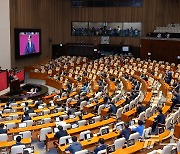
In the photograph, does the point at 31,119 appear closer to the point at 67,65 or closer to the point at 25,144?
the point at 25,144

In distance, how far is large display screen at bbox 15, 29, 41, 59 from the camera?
103 ft

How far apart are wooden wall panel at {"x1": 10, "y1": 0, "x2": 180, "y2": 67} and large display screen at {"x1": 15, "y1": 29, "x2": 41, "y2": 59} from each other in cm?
89

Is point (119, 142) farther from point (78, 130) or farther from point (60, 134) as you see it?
point (78, 130)

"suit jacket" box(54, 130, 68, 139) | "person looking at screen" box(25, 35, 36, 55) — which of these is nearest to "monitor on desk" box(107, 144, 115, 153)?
"suit jacket" box(54, 130, 68, 139)

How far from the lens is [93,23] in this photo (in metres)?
42.4

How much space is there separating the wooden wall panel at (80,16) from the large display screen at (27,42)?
2.91 feet

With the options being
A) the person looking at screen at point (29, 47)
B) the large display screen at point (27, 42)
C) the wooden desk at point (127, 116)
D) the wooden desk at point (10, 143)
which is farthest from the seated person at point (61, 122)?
the person looking at screen at point (29, 47)

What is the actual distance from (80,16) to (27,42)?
1143cm

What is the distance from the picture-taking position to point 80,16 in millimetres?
42188

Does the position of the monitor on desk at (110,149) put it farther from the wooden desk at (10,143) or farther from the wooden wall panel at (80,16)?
the wooden wall panel at (80,16)

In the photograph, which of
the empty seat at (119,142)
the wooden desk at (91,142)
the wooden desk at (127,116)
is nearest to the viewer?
the empty seat at (119,142)

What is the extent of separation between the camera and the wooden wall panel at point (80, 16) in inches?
1419

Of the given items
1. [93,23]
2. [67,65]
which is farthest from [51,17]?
[67,65]

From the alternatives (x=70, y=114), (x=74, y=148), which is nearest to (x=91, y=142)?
(x=74, y=148)
